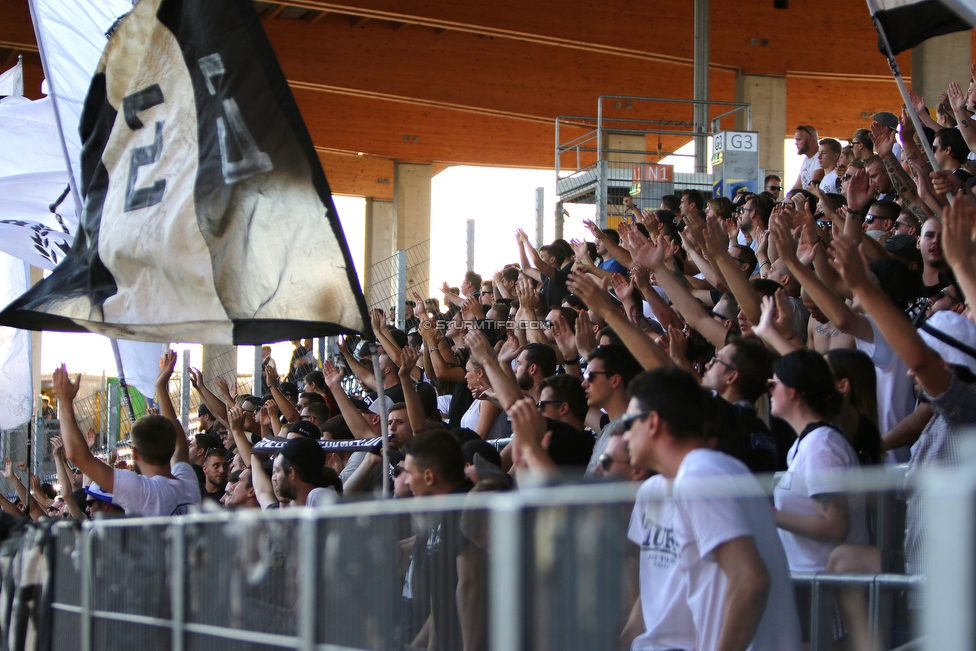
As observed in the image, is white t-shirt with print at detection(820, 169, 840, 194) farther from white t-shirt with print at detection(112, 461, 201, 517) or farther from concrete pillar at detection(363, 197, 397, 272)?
concrete pillar at detection(363, 197, 397, 272)

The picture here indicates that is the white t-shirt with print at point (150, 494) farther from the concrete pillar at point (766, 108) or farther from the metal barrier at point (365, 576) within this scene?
the concrete pillar at point (766, 108)

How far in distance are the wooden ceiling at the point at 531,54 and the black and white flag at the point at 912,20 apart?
11.3 m

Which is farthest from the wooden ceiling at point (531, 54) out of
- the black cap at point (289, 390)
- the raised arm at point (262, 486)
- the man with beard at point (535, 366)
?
the raised arm at point (262, 486)

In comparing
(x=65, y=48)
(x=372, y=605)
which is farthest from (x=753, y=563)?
(x=65, y=48)

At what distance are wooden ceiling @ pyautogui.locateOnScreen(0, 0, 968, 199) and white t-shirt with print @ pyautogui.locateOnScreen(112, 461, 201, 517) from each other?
11.7 m

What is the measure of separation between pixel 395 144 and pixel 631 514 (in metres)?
24.9

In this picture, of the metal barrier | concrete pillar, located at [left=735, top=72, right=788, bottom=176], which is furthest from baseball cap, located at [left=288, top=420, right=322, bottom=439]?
concrete pillar, located at [left=735, top=72, right=788, bottom=176]

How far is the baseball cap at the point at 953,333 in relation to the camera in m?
4.24

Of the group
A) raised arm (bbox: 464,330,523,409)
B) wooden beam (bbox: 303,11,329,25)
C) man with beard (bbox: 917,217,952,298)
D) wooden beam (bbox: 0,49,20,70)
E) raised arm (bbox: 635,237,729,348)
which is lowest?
raised arm (bbox: 464,330,523,409)

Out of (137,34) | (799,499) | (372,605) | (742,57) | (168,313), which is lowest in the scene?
(372,605)

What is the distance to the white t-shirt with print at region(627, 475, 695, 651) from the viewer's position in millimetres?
2320

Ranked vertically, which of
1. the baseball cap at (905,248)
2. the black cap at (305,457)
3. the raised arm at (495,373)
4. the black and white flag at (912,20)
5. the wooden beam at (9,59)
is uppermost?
the wooden beam at (9,59)

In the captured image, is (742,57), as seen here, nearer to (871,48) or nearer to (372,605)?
(871,48)

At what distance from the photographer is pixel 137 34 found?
16.9ft
